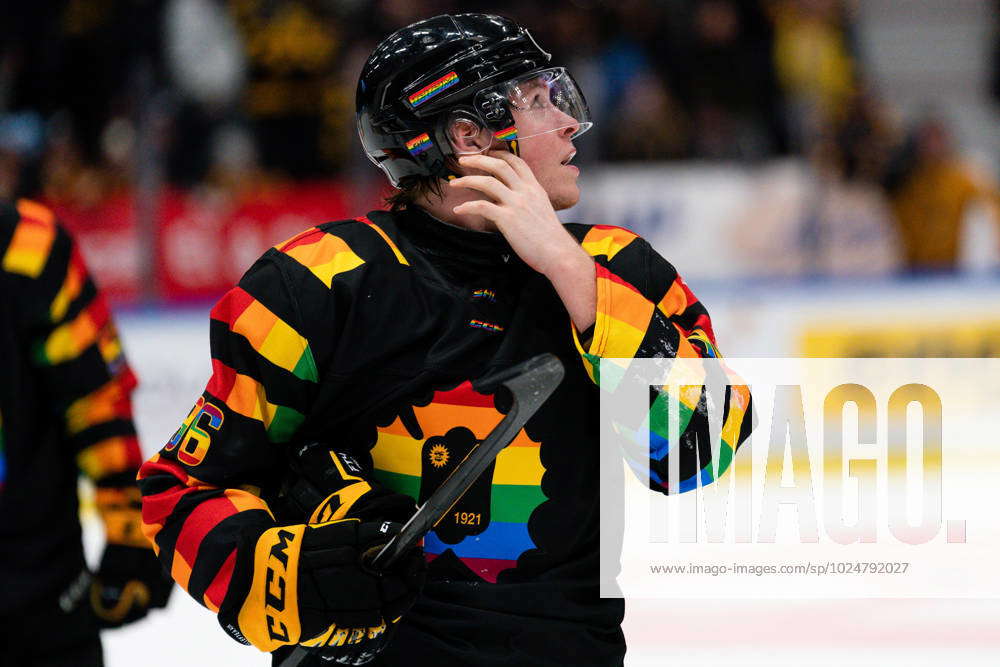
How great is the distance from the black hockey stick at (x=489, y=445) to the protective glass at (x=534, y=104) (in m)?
0.33

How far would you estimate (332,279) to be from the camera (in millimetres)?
1496

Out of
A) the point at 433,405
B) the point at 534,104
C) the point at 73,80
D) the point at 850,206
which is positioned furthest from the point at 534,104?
the point at 73,80

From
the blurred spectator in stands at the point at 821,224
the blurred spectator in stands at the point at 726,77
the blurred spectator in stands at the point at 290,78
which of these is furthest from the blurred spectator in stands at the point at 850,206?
the blurred spectator in stands at the point at 290,78

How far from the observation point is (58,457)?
2.11m

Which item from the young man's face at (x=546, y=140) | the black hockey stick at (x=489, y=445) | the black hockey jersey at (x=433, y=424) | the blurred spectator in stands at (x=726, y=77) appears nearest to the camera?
the black hockey stick at (x=489, y=445)

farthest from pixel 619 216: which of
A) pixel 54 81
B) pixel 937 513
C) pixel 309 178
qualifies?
pixel 54 81

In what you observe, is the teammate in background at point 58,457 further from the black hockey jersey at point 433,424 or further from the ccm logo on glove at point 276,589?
the ccm logo on glove at point 276,589

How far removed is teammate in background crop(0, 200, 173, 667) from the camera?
2.01m

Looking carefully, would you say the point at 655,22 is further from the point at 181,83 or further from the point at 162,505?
the point at 162,505

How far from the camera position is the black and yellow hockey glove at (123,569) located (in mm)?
2098

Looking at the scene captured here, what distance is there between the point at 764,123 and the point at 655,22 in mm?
799

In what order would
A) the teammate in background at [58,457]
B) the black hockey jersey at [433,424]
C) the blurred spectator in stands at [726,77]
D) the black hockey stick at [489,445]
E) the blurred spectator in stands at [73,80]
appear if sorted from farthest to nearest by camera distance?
the blurred spectator in stands at [726,77]
the blurred spectator in stands at [73,80]
the teammate in background at [58,457]
the black hockey jersey at [433,424]
the black hockey stick at [489,445]

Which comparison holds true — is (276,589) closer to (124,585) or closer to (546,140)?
(546,140)

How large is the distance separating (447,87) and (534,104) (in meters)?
0.12
